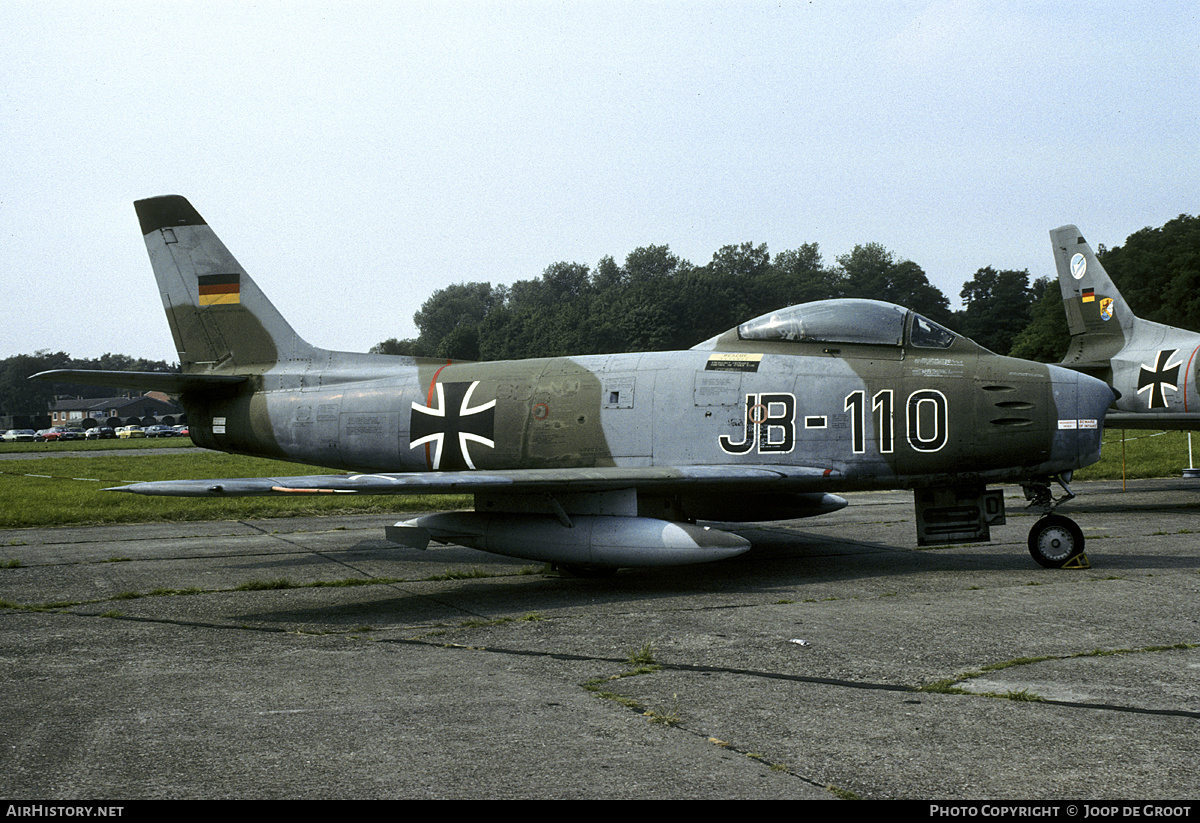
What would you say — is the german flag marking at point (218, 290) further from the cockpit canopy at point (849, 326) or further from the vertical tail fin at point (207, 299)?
the cockpit canopy at point (849, 326)

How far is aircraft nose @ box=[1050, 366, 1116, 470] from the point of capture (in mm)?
9102

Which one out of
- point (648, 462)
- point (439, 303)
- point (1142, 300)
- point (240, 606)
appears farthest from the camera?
point (439, 303)

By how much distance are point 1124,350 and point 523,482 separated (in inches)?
556

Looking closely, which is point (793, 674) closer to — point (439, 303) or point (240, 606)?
point (240, 606)

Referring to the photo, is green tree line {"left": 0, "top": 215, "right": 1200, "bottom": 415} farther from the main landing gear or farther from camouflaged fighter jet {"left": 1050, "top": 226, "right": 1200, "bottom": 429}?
the main landing gear

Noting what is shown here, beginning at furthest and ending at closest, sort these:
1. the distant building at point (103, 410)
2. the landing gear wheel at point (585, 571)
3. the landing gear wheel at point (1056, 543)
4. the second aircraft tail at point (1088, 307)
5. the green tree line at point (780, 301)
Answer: the distant building at point (103, 410) → the green tree line at point (780, 301) → the second aircraft tail at point (1088, 307) → the landing gear wheel at point (585, 571) → the landing gear wheel at point (1056, 543)

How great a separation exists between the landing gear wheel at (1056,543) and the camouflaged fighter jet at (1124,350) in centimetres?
688

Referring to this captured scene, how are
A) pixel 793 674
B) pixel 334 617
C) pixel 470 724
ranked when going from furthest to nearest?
pixel 334 617 < pixel 793 674 < pixel 470 724

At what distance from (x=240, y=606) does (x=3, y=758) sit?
4120 mm

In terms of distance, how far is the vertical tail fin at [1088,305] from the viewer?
712 inches

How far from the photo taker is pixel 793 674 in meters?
5.45

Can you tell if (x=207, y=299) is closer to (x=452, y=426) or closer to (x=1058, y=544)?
(x=452, y=426)

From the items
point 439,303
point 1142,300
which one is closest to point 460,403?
point 1142,300

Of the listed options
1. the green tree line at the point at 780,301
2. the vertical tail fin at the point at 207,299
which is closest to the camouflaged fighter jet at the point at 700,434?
the vertical tail fin at the point at 207,299
